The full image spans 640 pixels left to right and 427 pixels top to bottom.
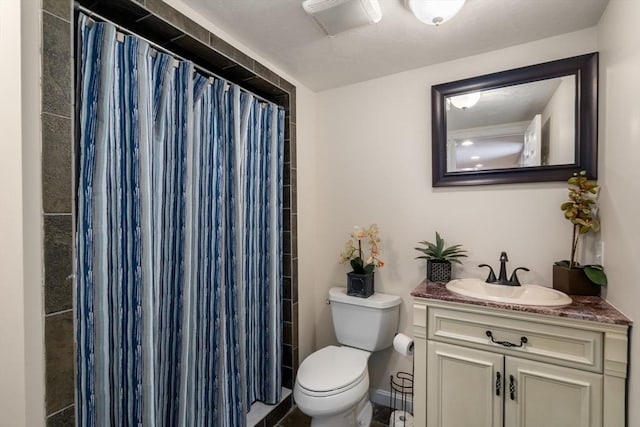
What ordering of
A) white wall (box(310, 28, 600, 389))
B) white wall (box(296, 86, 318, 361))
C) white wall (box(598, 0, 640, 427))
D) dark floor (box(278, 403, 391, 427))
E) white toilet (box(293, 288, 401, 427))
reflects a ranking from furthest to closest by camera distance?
1. white wall (box(296, 86, 318, 361))
2. dark floor (box(278, 403, 391, 427))
3. white wall (box(310, 28, 600, 389))
4. white toilet (box(293, 288, 401, 427))
5. white wall (box(598, 0, 640, 427))

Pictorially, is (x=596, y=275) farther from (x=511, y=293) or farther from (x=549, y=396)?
(x=549, y=396)

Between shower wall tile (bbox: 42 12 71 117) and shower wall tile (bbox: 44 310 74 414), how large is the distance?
0.65m

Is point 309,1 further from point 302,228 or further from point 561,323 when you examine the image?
point 561,323

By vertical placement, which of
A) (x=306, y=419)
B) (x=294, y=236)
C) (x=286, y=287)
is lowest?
(x=306, y=419)

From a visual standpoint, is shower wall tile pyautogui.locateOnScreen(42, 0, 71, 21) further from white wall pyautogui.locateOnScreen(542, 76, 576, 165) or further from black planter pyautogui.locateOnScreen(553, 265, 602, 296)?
black planter pyautogui.locateOnScreen(553, 265, 602, 296)

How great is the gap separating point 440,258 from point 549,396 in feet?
2.54

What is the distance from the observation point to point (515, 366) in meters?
1.33

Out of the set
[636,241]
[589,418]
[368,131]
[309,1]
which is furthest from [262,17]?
[589,418]

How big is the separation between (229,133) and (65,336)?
1.13 meters

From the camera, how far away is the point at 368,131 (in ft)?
6.93

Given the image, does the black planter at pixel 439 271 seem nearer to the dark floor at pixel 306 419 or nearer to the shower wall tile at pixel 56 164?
the dark floor at pixel 306 419

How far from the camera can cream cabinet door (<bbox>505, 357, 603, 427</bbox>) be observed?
47.1 inches

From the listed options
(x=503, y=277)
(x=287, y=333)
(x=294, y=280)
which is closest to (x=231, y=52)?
(x=294, y=280)

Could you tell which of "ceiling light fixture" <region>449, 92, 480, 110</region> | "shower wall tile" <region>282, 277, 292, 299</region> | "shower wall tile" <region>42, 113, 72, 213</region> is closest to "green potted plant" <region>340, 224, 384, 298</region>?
"shower wall tile" <region>282, 277, 292, 299</region>
